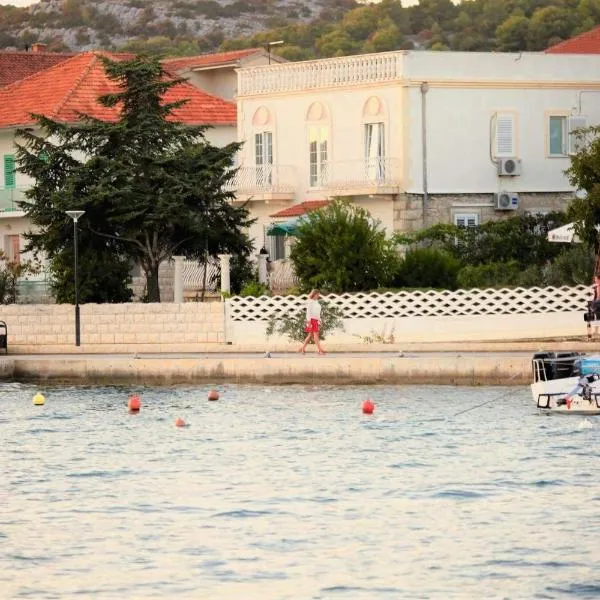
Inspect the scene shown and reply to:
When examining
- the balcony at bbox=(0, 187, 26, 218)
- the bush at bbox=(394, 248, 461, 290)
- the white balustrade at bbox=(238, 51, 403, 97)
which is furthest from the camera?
the balcony at bbox=(0, 187, 26, 218)

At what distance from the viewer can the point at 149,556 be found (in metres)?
23.7

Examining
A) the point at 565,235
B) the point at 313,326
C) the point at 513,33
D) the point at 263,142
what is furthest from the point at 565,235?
the point at 513,33

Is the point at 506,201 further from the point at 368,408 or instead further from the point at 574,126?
the point at 368,408

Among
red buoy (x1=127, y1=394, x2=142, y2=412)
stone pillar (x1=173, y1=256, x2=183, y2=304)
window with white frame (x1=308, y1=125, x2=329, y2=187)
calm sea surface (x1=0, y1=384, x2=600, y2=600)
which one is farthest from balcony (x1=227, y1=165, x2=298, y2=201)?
red buoy (x1=127, y1=394, x2=142, y2=412)

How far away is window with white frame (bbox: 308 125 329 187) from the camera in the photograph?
60.8 metres

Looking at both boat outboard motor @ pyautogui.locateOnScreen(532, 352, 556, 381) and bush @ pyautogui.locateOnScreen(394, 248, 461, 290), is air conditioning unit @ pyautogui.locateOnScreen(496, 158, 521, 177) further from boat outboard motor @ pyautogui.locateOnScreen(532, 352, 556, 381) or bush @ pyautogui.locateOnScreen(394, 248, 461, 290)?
boat outboard motor @ pyautogui.locateOnScreen(532, 352, 556, 381)

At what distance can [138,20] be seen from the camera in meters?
188

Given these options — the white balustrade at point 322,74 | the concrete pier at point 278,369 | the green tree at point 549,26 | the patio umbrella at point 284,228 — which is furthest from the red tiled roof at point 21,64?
the green tree at point 549,26

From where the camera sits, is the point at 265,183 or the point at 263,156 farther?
the point at 263,156

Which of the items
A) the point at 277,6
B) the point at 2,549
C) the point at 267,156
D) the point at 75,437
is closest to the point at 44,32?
the point at 277,6

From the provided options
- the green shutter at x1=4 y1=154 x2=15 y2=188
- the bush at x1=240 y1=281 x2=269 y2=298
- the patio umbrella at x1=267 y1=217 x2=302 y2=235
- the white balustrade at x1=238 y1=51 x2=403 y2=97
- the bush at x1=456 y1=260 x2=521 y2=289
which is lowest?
the bush at x1=240 y1=281 x2=269 y2=298

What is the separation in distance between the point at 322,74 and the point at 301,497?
33.6 m

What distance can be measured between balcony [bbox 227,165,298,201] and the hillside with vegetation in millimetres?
5363

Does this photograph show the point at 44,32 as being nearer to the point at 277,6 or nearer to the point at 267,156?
the point at 277,6
